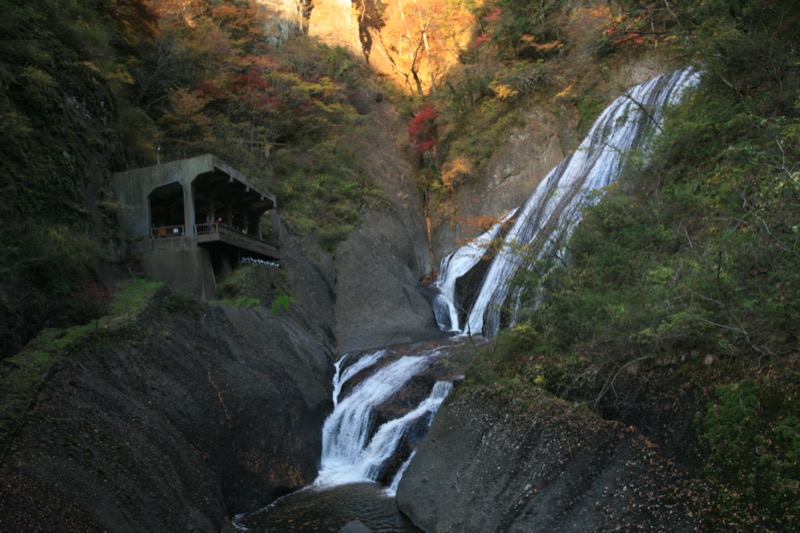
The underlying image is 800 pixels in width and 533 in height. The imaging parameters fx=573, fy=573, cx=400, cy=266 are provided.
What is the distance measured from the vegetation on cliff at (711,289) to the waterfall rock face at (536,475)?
394 millimetres

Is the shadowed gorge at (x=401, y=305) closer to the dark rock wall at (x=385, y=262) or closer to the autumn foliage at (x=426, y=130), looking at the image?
the dark rock wall at (x=385, y=262)

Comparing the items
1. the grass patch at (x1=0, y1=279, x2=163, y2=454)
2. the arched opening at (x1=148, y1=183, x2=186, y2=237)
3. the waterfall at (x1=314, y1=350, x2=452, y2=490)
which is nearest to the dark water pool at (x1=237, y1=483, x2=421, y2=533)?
the waterfall at (x1=314, y1=350, x2=452, y2=490)

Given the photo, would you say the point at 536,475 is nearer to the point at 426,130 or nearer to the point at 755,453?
the point at 755,453

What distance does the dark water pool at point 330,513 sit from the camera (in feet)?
34.9

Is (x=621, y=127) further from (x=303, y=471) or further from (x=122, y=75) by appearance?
(x=122, y=75)

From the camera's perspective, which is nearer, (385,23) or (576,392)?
(576,392)

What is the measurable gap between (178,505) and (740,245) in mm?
9303

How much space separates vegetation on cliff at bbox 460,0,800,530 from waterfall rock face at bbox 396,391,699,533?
1.29 ft

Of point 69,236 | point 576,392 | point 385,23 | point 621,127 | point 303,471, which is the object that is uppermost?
point 385,23

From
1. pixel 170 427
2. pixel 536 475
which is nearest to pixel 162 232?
pixel 170 427

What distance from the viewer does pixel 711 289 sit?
7.52 meters

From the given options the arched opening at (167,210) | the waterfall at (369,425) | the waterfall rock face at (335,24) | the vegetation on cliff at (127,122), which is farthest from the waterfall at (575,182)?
the waterfall rock face at (335,24)

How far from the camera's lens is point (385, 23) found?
4538 centimetres

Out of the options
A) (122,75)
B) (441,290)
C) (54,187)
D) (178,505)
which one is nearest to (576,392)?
(178,505)
